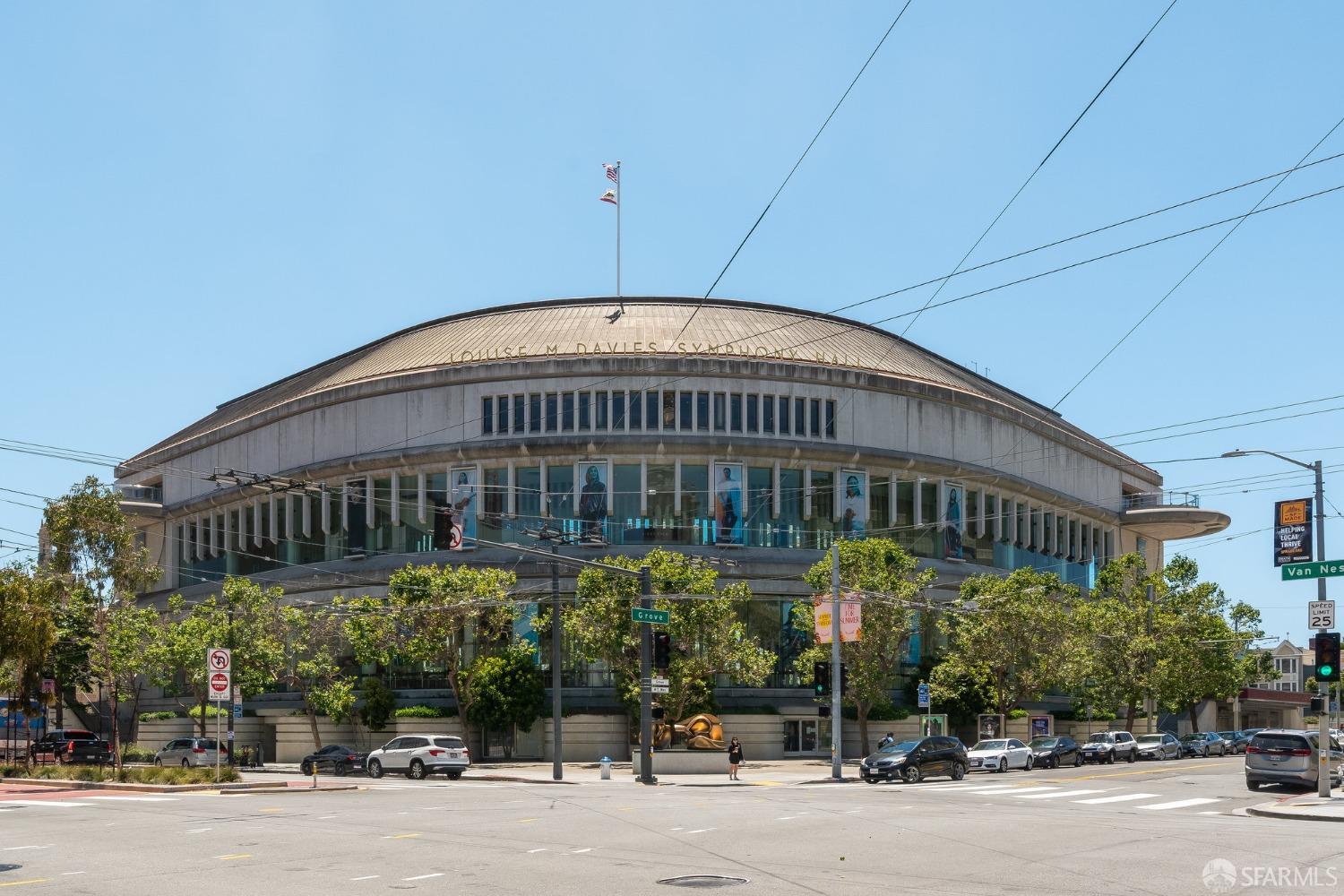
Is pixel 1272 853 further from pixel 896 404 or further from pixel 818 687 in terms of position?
pixel 896 404

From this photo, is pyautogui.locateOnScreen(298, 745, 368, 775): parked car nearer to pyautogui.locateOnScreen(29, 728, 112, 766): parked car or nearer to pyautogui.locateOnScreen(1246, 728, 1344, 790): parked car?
pyautogui.locateOnScreen(29, 728, 112, 766): parked car

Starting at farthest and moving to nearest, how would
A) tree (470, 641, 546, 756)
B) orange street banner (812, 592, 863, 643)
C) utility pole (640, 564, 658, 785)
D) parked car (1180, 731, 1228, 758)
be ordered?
parked car (1180, 731, 1228, 758)
tree (470, 641, 546, 756)
orange street banner (812, 592, 863, 643)
utility pole (640, 564, 658, 785)

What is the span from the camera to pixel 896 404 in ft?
259

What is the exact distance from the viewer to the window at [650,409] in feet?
244

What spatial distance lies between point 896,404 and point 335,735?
118 ft

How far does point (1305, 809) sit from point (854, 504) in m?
47.0

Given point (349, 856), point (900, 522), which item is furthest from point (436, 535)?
point (900, 522)

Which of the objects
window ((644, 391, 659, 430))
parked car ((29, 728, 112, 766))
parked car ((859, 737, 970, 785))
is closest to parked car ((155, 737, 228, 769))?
parked car ((29, 728, 112, 766))

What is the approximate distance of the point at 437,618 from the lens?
6084 cm

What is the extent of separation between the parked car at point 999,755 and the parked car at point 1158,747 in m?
15.0

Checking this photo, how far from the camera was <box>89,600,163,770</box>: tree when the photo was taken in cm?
6284

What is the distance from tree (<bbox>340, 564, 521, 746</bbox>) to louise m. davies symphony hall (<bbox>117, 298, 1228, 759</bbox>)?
6283 mm

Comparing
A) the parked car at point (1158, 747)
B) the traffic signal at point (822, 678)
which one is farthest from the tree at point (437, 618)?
the parked car at point (1158, 747)

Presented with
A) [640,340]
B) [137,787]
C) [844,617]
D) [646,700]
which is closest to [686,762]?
[646,700]
